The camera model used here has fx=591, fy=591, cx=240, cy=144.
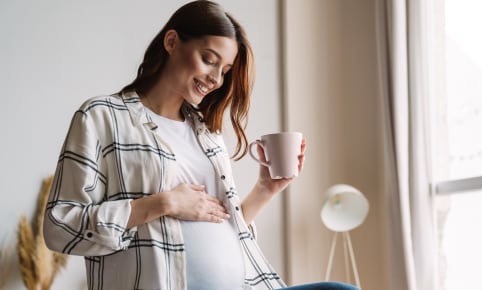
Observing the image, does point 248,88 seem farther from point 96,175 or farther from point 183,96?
point 96,175

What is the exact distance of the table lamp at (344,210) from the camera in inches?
94.9

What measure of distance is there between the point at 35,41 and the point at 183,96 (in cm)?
138

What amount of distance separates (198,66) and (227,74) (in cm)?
17

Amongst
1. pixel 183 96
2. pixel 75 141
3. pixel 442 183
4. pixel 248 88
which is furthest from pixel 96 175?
pixel 442 183

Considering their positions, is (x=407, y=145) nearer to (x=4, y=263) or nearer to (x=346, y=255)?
(x=346, y=255)


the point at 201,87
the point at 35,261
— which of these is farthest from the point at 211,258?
the point at 35,261

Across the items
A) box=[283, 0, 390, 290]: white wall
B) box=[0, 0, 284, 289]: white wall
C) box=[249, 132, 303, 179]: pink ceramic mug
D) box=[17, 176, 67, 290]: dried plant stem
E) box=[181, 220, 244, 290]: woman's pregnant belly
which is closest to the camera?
box=[181, 220, 244, 290]: woman's pregnant belly

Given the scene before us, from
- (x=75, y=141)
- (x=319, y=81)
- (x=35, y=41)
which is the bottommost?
(x=75, y=141)

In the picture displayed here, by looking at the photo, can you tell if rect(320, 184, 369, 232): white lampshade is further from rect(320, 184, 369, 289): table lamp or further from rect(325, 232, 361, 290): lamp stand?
rect(325, 232, 361, 290): lamp stand

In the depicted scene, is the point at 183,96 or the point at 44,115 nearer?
the point at 183,96

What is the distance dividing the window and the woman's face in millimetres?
1386

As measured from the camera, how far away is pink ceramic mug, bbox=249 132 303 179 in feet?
3.98

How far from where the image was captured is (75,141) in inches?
43.0

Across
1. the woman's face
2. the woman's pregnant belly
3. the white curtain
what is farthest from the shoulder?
the white curtain
